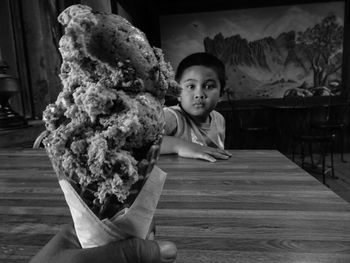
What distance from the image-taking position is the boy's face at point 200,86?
119 centimetres

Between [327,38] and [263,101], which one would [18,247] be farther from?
[327,38]

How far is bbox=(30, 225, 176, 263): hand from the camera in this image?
0.29m

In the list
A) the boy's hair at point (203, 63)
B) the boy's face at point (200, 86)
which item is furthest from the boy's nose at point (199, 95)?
the boy's hair at point (203, 63)

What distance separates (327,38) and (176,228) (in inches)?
200

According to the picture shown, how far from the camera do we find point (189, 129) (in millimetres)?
1404


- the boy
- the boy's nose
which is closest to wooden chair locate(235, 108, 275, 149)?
the boy

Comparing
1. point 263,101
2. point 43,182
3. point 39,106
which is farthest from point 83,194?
point 263,101

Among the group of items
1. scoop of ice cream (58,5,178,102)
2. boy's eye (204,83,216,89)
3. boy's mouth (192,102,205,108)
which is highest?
scoop of ice cream (58,5,178,102)

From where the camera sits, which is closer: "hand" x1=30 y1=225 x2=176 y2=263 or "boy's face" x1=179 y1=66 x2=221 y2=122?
"hand" x1=30 y1=225 x2=176 y2=263

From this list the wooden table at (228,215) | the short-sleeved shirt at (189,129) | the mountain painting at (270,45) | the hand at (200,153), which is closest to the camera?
the wooden table at (228,215)

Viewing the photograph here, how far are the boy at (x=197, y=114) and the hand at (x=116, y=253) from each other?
59 cm

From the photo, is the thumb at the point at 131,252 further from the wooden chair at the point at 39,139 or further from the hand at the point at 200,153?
the hand at the point at 200,153

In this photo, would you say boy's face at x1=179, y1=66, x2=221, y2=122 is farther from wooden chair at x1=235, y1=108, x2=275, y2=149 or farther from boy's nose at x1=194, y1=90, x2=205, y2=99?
wooden chair at x1=235, y1=108, x2=275, y2=149

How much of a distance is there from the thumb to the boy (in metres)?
0.59
